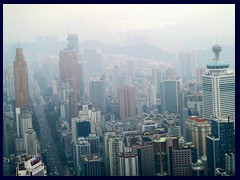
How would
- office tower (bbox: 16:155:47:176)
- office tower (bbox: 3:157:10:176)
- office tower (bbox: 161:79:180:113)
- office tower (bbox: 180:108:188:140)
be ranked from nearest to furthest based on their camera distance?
1. office tower (bbox: 3:157:10:176)
2. office tower (bbox: 16:155:47:176)
3. office tower (bbox: 180:108:188:140)
4. office tower (bbox: 161:79:180:113)

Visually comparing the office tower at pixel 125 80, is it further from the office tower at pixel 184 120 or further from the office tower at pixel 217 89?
the office tower at pixel 217 89

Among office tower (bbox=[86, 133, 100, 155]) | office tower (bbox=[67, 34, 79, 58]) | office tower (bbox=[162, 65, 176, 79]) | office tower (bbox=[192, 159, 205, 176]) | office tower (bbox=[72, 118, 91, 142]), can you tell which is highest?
office tower (bbox=[67, 34, 79, 58])

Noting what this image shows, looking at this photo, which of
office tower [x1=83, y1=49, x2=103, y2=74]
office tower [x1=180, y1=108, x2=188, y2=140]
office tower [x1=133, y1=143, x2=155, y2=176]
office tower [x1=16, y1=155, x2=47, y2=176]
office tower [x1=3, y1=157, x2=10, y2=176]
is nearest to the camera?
office tower [x1=3, y1=157, x2=10, y2=176]

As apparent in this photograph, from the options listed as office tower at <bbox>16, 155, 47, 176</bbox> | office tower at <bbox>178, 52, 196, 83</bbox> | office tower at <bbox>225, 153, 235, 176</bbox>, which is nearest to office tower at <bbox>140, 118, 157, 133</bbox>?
office tower at <bbox>178, 52, 196, 83</bbox>

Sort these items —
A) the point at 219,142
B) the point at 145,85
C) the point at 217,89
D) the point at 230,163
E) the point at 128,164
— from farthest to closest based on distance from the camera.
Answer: the point at 217,89 < the point at 145,85 < the point at 219,142 < the point at 128,164 < the point at 230,163

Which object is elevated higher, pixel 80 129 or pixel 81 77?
pixel 81 77

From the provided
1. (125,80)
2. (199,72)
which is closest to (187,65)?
(199,72)

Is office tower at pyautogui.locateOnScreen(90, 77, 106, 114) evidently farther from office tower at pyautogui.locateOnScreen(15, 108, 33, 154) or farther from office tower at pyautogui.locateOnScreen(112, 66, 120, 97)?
office tower at pyautogui.locateOnScreen(15, 108, 33, 154)

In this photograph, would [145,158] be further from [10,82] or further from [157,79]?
[10,82]
